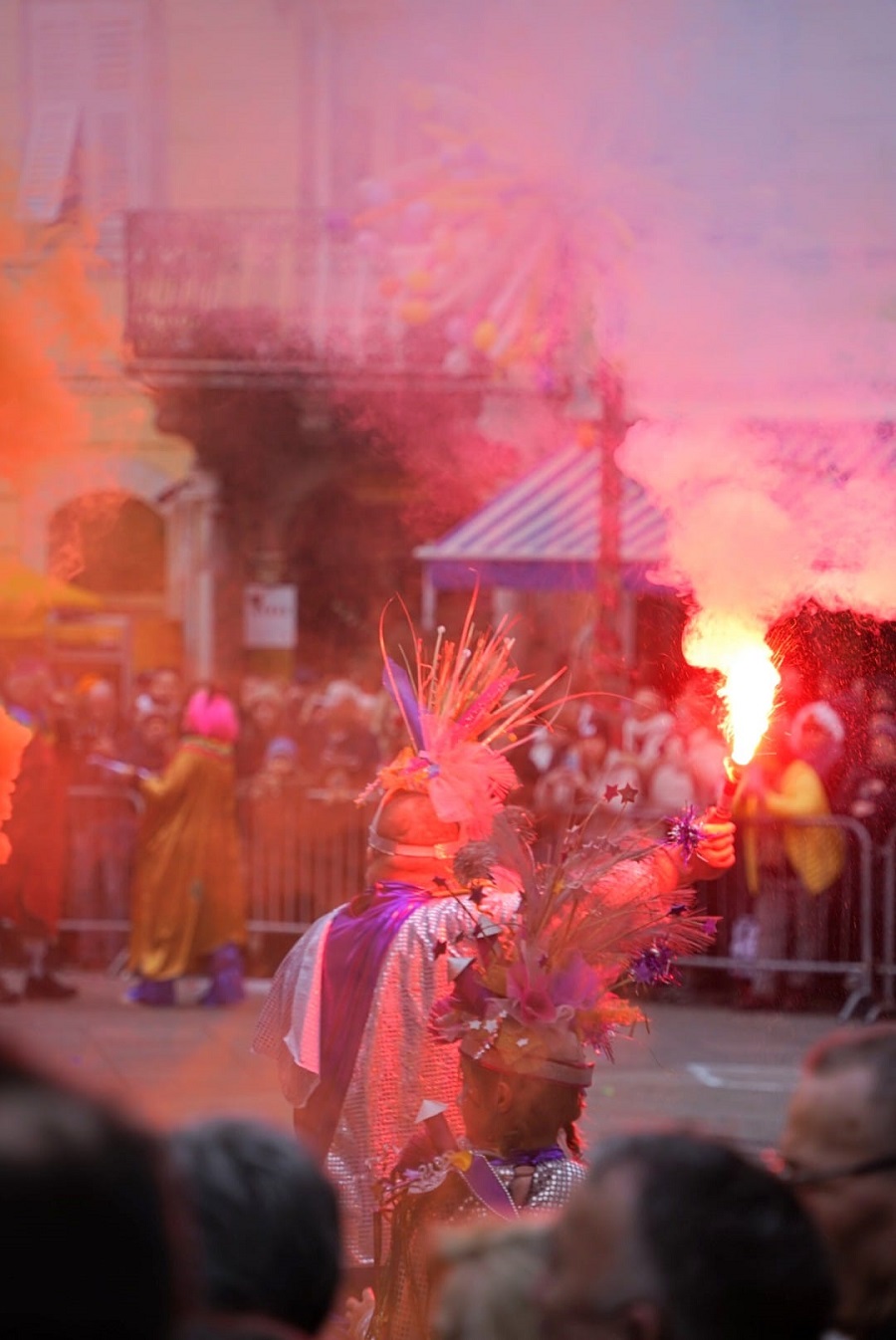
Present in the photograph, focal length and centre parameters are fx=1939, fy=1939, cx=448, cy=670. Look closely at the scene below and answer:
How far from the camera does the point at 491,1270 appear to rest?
6.23 feet

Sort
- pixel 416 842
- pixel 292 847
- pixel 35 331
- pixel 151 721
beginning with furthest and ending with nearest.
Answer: pixel 151 721 < pixel 292 847 < pixel 35 331 < pixel 416 842

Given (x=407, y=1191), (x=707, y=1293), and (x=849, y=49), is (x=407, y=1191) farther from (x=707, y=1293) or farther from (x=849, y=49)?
(x=849, y=49)

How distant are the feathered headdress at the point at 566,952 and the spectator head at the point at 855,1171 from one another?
1128 millimetres

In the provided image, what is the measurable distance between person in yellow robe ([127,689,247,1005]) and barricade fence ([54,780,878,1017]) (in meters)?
0.31

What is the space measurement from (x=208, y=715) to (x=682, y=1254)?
839cm

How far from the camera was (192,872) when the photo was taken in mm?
9961

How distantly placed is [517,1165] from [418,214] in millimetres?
11682

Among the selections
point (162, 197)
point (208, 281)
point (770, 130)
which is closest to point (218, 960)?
point (770, 130)

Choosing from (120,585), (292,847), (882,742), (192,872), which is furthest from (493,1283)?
(120,585)

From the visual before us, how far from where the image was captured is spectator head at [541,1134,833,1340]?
1728 mm

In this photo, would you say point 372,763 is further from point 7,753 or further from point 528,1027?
point 528,1027

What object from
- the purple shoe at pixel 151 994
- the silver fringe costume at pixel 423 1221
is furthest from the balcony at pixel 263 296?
the silver fringe costume at pixel 423 1221

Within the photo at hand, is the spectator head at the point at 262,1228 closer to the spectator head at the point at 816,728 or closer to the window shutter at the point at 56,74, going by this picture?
the spectator head at the point at 816,728

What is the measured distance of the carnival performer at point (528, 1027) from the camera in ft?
10.5
